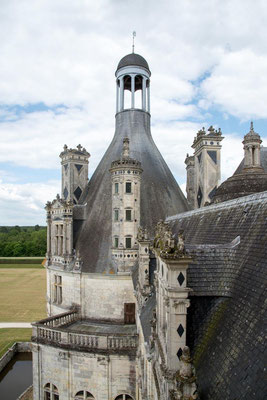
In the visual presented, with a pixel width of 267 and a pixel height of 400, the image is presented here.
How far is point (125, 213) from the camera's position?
2059cm

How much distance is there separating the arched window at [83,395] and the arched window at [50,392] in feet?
4.94

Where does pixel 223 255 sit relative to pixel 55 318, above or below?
above

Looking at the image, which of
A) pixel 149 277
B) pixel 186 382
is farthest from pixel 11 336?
pixel 186 382

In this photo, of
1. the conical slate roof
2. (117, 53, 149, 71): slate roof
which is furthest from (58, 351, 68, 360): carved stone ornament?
(117, 53, 149, 71): slate roof

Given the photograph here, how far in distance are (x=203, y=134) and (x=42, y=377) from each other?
20.4 metres

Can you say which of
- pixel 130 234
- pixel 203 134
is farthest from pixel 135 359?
pixel 203 134

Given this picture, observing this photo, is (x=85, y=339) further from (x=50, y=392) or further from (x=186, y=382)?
(x=186, y=382)

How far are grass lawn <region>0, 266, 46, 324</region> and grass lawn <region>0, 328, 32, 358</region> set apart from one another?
45.6 inches

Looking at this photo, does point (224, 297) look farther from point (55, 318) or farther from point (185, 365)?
point (55, 318)

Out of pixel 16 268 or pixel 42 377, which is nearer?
pixel 42 377

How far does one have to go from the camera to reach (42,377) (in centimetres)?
1800

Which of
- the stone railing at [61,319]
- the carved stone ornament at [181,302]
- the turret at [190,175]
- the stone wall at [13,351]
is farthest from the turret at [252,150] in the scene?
the stone wall at [13,351]

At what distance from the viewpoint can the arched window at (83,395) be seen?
1677cm

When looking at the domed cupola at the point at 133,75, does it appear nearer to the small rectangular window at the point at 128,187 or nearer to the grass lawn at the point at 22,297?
the small rectangular window at the point at 128,187
